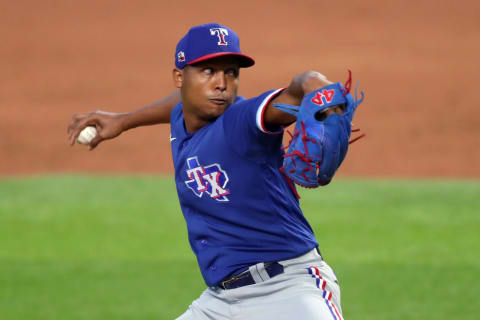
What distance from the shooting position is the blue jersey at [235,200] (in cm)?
355

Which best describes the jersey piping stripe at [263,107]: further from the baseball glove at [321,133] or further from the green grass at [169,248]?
the green grass at [169,248]

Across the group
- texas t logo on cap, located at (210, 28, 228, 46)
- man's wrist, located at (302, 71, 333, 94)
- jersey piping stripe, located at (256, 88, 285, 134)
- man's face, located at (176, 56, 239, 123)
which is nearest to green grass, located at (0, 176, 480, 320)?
man's face, located at (176, 56, 239, 123)

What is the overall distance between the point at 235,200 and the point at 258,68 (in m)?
17.3

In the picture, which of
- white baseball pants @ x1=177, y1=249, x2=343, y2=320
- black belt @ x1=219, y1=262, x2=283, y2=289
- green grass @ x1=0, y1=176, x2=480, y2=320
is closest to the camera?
white baseball pants @ x1=177, y1=249, x2=343, y2=320

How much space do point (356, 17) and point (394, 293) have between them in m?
17.2

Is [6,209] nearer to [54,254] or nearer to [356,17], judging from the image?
[54,254]

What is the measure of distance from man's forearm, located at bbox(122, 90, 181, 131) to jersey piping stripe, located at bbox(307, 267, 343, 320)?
1486 mm

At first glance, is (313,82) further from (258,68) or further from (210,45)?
(258,68)

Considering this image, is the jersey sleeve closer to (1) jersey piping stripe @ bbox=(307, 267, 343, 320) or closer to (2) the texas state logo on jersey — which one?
(2) the texas state logo on jersey

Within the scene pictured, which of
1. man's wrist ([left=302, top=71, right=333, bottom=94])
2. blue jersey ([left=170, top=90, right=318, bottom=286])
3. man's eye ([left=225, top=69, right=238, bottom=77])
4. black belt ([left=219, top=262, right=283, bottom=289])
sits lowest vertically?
black belt ([left=219, top=262, right=283, bottom=289])

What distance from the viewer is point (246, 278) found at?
3791mm

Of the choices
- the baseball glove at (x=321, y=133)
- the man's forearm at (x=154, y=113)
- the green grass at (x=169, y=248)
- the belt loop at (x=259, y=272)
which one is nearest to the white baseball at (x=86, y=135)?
the man's forearm at (x=154, y=113)

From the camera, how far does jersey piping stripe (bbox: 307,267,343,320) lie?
3.60 m

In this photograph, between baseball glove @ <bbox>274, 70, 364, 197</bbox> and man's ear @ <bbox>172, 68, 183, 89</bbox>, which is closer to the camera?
baseball glove @ <bbox>274, 70, 364, 197</bbox>
